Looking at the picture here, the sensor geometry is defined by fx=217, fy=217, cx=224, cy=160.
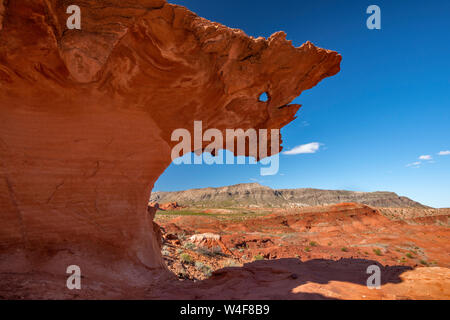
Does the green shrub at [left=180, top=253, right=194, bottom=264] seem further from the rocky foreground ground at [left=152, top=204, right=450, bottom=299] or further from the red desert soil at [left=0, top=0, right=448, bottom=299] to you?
the red desert soil at [left=0, top=0, right=448, bottom=299]

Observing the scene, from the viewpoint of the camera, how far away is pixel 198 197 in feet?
376

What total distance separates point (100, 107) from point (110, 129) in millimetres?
546

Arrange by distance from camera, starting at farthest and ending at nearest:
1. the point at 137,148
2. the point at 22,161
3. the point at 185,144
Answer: the point at 185,144, the point at 137,148, the point at 22,161

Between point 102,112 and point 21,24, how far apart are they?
1946 millimetres

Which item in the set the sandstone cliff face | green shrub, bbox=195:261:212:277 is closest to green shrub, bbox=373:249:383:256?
green shrub, bbox=195:261:212:277

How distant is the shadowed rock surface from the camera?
84688mm

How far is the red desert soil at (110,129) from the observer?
3975 millimetres

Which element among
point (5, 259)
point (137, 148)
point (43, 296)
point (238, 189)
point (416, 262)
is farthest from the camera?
point (238, 189)

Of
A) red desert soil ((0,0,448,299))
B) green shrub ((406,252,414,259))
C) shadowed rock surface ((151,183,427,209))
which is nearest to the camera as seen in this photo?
red desert soil ((0,0,448,299))

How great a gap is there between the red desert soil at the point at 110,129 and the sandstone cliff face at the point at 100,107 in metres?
0.02

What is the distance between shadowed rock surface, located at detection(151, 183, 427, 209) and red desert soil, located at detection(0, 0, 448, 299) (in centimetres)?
7607
